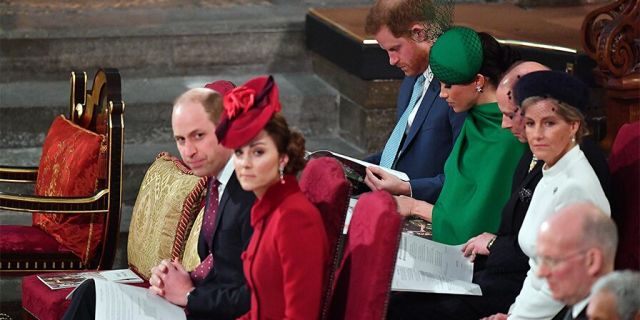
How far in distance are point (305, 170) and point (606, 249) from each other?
117 cm

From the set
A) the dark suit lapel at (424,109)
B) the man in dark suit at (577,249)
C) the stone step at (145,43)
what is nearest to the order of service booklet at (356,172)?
the dark suit lapel at (424,109)

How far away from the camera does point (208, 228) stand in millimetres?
3828

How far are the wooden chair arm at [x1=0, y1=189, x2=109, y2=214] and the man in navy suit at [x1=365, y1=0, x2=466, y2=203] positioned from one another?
1.20 m

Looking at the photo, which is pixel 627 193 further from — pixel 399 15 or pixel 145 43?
pixel 145 43

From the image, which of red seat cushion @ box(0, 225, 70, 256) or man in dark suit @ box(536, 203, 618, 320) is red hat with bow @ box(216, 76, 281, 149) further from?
red seat cushion @ box(0, 225, 70, 256)

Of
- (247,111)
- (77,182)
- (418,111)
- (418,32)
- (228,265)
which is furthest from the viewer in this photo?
(77,182)

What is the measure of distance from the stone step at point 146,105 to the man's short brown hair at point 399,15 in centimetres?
241

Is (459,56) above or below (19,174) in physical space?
above

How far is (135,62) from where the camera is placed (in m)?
7.21

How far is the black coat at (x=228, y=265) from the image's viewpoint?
3.54 meters

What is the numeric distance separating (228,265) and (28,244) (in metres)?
1.80

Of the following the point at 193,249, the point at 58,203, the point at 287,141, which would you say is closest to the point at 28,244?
the point at 58,203

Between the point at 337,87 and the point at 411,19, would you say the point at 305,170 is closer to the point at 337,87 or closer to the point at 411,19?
the point at 411,19

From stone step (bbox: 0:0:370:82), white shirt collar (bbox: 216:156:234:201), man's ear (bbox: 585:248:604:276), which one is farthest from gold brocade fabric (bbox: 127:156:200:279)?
stone step (bbox: 0:0:370:82)
